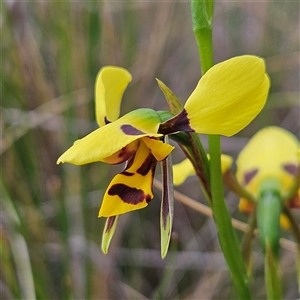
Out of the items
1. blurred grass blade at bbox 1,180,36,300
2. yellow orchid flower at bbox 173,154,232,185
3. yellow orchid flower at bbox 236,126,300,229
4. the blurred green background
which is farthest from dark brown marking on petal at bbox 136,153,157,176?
blurred grass blade at bbox 1,180,36,300

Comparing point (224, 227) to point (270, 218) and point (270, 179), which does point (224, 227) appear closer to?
point (270, 218)

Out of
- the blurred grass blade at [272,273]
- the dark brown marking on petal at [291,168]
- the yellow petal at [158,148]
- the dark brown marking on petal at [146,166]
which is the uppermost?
the yellow petal at [158,148]

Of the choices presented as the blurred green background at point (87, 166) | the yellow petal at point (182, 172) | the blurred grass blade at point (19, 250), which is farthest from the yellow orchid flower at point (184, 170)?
the blurred grass blade at point (19, 250)

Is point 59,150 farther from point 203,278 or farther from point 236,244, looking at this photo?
point 236,244

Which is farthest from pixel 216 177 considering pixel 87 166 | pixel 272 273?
pixel 87 166

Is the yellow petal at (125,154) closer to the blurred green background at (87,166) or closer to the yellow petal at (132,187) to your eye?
the yellow petal at (132,187)

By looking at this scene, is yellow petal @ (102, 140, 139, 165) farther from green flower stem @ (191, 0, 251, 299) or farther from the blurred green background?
the blurred green background

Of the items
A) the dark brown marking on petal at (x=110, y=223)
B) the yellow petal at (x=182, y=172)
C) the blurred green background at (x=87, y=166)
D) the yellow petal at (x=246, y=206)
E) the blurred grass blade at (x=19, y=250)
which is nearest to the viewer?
the dark brown marking on petal at (x=110, y=223)
